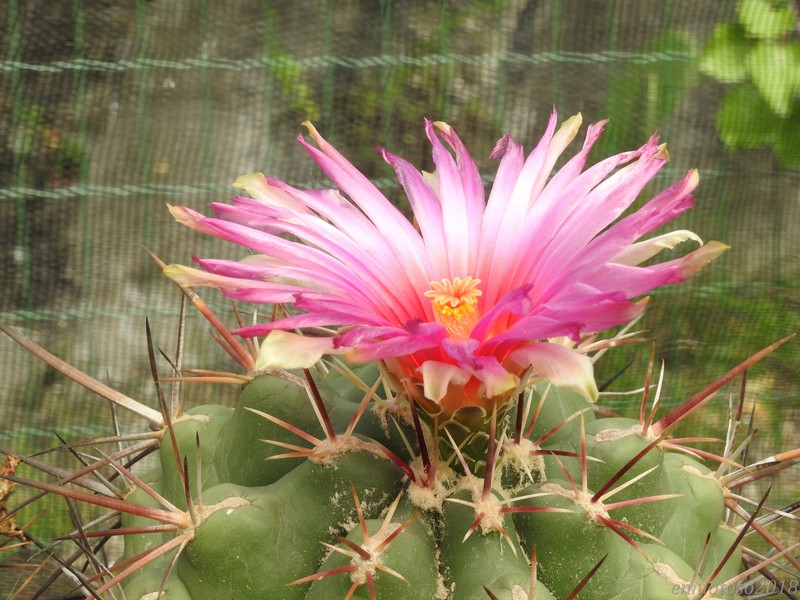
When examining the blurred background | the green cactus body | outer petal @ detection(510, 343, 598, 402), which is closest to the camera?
outer petal @ detection(510, 343, 598, 402)

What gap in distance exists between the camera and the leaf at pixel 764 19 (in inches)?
86.4

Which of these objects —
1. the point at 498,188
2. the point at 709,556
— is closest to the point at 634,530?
the point at 709,556

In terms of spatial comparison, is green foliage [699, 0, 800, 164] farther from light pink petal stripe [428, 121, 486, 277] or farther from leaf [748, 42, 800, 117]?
light pink petal stripe [428, 121, 486, 277]

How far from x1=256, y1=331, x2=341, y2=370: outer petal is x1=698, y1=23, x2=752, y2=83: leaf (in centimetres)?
178

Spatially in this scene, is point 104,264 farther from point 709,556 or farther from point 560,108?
point 709,556

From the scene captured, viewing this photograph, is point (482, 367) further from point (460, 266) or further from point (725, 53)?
point (725, 53)

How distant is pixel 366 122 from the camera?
221 centimetres

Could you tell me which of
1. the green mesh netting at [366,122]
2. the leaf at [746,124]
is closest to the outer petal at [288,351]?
the green mesh netting at [366,122]

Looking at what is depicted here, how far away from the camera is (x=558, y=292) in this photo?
0.74 metres

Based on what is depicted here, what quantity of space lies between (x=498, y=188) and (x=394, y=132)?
1388 mm

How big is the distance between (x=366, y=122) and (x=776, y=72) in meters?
0.94

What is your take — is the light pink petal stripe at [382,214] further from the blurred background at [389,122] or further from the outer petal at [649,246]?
the blurred background at [389,122]

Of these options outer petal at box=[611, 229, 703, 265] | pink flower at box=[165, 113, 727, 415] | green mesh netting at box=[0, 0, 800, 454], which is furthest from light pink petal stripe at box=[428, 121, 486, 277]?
green mesh netting at box=[0, 0, 800, 454]

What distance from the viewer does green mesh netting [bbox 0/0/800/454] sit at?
2.14 metres
